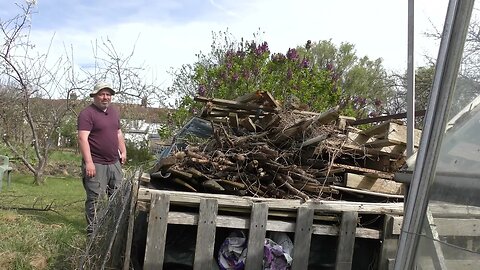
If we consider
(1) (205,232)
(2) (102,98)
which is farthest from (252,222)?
(2) (102,98)

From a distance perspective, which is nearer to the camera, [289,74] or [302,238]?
[302,238]

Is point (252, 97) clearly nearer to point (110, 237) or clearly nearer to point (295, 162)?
point (295, 162)

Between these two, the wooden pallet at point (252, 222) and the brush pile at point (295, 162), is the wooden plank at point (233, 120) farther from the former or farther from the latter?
the wooden pallet at point (252, 222)

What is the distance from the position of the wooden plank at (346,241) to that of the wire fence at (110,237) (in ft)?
5.67

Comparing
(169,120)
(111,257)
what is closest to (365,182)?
(111,257)

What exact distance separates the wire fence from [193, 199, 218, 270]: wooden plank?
608 millimetres

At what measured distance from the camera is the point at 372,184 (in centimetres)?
476

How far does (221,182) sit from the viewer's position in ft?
14.9

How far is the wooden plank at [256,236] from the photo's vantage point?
13.6ft

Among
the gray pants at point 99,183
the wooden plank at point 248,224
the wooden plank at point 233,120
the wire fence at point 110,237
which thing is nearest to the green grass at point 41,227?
the wire fence at point 110,237

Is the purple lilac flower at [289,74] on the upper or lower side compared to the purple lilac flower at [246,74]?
upper

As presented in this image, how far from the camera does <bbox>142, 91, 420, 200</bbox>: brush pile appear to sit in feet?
15.0

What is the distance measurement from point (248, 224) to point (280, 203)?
32cm

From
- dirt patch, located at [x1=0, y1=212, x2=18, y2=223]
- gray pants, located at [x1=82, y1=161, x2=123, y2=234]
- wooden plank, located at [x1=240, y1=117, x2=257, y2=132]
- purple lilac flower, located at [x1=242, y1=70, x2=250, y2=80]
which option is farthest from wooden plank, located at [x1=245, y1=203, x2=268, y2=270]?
purple lilac flower, located at [x1=242, y1=70, x2=250, y2=80]
